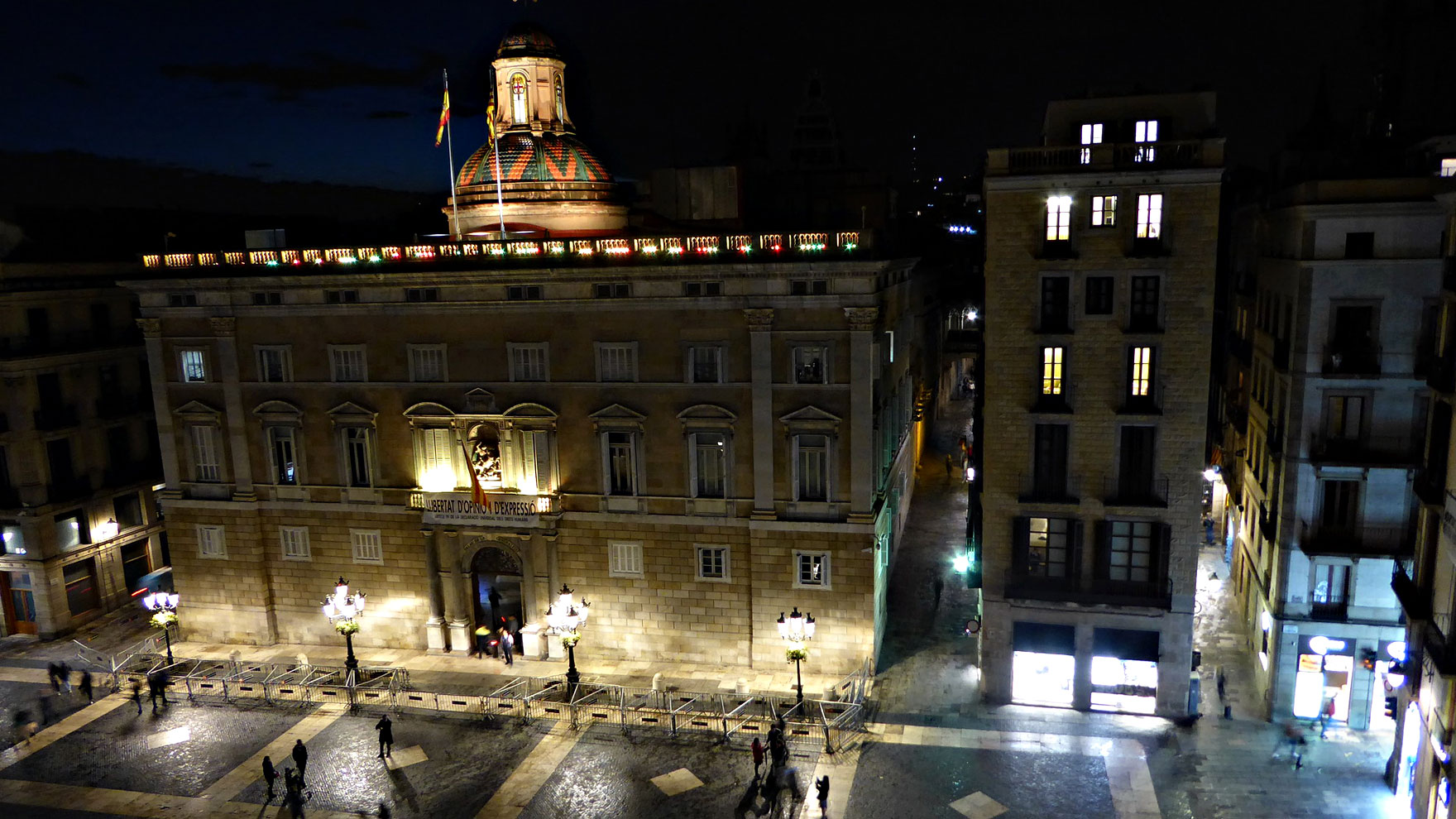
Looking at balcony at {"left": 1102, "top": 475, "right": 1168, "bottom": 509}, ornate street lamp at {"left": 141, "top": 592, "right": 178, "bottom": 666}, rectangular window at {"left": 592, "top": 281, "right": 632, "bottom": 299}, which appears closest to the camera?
balcony at {"left": 1102, "top": 475, "right": 1168, "bottom": 509}

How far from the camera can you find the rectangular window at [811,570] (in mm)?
34469

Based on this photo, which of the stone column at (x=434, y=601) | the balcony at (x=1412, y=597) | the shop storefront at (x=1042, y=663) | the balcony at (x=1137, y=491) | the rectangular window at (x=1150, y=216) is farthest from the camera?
the stone column at (x=434, y=601)

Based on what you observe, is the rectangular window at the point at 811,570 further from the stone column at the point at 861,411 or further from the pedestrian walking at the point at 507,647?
the pedestrian walking at the point at 507,647

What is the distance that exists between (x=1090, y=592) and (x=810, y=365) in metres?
11.8

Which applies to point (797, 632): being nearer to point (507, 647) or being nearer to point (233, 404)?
point (507, 647)

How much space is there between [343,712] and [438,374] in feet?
40.9

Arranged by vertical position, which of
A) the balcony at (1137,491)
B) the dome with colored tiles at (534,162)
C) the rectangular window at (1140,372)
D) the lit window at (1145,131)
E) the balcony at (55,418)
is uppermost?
the dome with colored tiles at (534,162)

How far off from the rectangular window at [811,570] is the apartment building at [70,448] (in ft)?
106

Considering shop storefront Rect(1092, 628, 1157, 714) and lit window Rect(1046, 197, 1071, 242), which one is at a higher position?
lit window Rect(1046, 197, 1071, 242)

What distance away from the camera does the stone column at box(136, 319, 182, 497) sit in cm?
3847

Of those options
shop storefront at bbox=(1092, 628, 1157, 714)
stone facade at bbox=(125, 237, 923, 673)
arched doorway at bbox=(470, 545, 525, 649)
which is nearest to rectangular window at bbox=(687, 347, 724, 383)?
stone facade at bbox=(125, 237, 923, 673)

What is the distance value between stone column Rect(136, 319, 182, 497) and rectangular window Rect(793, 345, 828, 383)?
25512mm

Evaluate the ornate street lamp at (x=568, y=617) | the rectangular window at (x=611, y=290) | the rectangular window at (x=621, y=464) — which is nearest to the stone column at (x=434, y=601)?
the ornate street lamp at (x=568, y=617)

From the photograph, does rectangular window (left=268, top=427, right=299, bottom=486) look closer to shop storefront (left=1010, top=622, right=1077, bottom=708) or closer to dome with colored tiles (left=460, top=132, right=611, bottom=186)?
dome with colored tiles (left=460, top=132, right=611, bottom=186)
